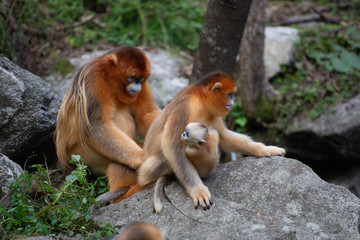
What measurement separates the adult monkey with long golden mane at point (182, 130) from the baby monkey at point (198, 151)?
7 centimetres

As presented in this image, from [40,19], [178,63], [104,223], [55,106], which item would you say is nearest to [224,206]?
[104,223]

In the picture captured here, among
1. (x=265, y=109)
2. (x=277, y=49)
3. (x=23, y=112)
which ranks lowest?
(x=265, y=109)

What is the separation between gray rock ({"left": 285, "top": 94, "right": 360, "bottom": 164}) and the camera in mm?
7758

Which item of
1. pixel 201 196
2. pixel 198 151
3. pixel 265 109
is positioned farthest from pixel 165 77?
pixel 201 196

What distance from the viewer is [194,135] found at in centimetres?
398

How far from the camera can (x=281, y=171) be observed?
170 inches

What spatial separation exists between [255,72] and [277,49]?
141 cm

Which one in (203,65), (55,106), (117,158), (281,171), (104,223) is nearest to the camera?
(104,223)

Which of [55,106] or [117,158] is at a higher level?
[55,106]

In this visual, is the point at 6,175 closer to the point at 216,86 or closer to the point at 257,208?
the point at 216,86

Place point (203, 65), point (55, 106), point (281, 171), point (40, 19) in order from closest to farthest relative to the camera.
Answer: point (281, 171) → point (55, 106) → point (203, 65) → point (40, 19)

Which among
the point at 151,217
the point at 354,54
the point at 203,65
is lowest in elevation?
the point at 354,54

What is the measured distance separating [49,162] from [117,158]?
132 centimetres

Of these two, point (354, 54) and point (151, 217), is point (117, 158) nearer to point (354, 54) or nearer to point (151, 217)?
point (151, 217)
